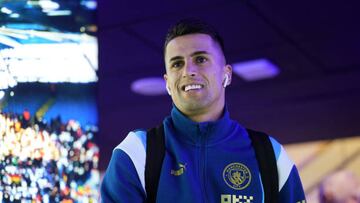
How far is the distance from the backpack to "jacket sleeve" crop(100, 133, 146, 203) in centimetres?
2

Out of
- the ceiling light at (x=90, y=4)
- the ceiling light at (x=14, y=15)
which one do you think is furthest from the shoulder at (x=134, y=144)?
the ceiling light at (x=90, y=4)

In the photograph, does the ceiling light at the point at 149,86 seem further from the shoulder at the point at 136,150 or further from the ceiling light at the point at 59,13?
the shoulder at the point at 136,150

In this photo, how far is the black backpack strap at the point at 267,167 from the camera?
102 centimetres

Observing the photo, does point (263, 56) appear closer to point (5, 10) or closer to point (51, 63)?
point (51, 63)

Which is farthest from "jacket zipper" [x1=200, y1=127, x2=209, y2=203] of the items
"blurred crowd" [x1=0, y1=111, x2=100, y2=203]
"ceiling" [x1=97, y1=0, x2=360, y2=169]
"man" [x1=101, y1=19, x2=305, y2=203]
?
"ceiling" [x1=97, y1=0, x2=360, y2=169]

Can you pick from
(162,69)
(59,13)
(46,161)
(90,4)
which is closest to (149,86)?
(162,69)

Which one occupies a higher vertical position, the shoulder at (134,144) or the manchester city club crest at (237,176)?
the shoulder at (134,144)

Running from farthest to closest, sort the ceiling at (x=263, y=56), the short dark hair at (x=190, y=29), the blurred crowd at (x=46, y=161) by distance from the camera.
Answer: the ceiling at (x=263, y=56)
the blurred crowd at (x=46, y=161)
the short dark hair at (x=190, y=29)

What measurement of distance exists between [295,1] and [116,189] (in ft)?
5.52

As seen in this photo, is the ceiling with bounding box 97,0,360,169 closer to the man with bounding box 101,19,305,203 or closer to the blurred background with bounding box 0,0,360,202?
the blurred background with bounding box 0,0,360,202

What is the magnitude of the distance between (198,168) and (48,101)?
1.06 metres

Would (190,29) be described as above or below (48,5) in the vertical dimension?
below

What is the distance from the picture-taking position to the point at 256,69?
2.99 metres

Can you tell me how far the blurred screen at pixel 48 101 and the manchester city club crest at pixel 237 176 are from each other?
0.89 meters
